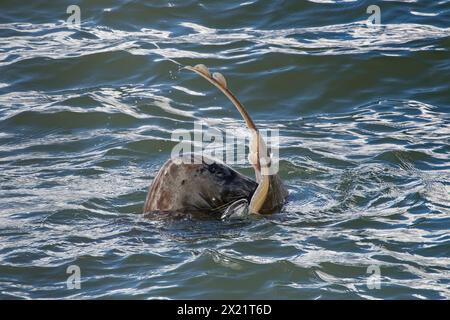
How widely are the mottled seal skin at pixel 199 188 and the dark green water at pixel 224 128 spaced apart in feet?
0.37

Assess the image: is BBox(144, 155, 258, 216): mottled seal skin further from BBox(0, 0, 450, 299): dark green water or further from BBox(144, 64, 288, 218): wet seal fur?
BBox(0, 0, 450, 299): dark green water

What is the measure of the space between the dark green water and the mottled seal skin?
0.37ft

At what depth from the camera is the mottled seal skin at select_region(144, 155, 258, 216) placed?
6.25 m

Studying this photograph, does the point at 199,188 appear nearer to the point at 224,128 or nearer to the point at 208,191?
the point at 208,191

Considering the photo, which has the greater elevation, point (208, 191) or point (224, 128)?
point (224, 128)

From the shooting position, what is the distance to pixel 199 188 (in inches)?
247

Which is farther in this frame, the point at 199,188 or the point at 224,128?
the point at 224,128

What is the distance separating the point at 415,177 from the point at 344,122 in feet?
5.05

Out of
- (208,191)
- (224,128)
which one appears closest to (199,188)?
(208,191)

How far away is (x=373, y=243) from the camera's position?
6.04m

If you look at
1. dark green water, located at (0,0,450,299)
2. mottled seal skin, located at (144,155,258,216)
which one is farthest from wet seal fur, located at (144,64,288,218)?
dark green water, located at (0,0,450,299)

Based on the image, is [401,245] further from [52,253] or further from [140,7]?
[140,7]

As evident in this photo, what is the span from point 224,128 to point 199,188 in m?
2.50

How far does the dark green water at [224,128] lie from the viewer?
5770 mm
